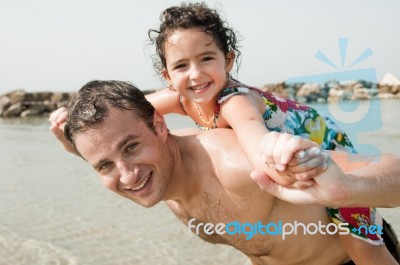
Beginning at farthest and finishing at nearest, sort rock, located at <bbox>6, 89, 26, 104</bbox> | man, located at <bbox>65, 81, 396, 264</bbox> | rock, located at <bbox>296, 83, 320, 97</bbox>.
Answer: rock, located at <bbox>6, 89, 26, 104</bbox>, rock, located at <bbox>296, 83, 320, 97</bbox>, man, located at <bbox>65, 81, 396, 264</bbox>

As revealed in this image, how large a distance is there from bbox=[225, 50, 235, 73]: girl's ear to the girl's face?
0.23 metres

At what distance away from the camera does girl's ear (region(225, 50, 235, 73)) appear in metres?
3.45

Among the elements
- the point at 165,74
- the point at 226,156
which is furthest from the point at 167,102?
the point at 226,156

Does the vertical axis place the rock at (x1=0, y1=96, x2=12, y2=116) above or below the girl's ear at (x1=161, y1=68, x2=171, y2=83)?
below

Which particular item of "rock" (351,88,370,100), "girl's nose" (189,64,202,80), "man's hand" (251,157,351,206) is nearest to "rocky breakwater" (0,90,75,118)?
"rock" (351,88,370,100)

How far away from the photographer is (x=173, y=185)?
2949mm

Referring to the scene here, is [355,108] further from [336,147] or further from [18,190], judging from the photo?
[18,190]

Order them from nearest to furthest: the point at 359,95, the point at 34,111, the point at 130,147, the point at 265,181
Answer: the point at 265,181 < the point at 130,147 < the point at 359,95 < the point at 34,111

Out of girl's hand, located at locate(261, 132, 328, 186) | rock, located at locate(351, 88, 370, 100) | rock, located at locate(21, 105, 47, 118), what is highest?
girl's hand, located at locate(261, 132, 328, 186)

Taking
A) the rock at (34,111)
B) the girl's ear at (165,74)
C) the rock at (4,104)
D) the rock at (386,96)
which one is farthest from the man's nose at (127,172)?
the rock at (4,104)

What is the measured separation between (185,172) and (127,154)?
389mm

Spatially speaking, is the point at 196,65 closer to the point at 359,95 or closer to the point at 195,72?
the point at 195,72

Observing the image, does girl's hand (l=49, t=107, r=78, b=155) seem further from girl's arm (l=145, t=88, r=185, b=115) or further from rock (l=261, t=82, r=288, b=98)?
rock (l=261, t=82, r=288, b=98)

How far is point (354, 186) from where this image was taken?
5.39 ft
